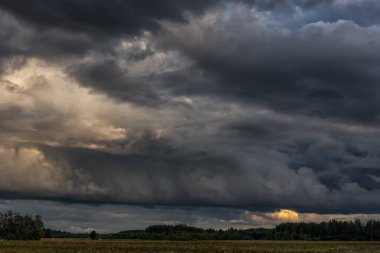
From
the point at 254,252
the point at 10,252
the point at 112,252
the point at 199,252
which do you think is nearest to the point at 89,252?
the point at 112,252

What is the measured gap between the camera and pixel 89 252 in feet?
343

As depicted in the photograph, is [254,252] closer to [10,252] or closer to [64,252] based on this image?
Result: [64,252]

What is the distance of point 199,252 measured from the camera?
11069cm

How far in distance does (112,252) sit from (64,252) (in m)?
9.65

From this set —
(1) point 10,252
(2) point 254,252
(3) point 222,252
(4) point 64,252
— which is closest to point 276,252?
(2) point 254,252

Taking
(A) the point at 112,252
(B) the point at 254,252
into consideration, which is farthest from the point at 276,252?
(A) the point at 112,252

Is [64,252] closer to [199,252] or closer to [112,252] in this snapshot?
[112,252]

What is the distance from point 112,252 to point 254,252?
33974 millimetres

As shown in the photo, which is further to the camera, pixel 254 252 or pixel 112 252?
pixel 254 252

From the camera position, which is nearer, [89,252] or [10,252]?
[10,252]

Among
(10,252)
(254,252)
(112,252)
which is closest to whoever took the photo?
(10,252)

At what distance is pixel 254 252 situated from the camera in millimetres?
118500

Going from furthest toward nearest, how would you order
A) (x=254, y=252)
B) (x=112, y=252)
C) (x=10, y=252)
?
(x=254, y=252), (x=112, y=252), (x=10, y=252)

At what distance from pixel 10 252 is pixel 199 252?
38.7m
